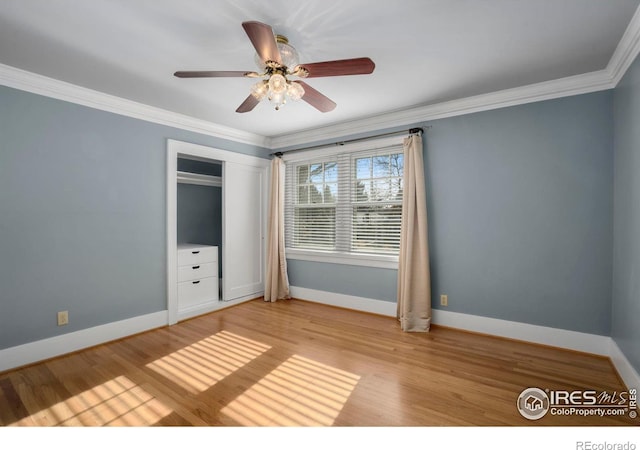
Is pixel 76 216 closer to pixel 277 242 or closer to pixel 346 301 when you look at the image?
pixel 277 242

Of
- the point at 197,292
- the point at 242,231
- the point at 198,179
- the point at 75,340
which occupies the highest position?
the point at 198,179

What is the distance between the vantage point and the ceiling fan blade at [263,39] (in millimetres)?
1450

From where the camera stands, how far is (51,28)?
192 cm

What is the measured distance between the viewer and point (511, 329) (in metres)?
2.98

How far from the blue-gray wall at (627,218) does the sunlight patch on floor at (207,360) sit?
293 cm

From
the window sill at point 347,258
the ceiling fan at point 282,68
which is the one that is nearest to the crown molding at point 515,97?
the window sill at point 347,258

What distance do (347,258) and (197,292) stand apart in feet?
6.82

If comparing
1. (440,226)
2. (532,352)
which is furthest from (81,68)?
(532,352)

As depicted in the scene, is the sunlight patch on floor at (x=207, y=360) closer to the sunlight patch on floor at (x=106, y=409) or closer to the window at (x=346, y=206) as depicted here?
the sunlight patch on floor at (x=106, y=409)

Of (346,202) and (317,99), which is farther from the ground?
(317,99)

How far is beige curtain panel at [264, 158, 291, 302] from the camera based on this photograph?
448 cm

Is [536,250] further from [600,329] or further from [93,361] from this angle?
[93,361]

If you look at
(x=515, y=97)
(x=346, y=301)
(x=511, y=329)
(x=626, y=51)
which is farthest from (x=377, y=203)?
(x=626, y=51)

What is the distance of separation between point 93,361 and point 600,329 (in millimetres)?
4564
